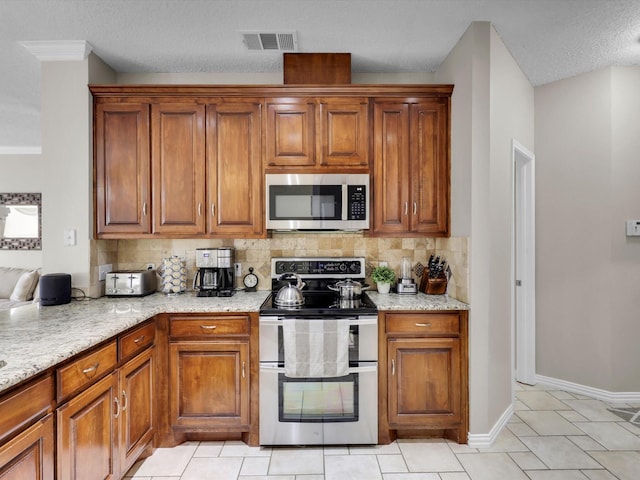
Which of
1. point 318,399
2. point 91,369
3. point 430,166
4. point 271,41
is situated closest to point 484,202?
point 430,166

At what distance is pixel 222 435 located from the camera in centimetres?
257

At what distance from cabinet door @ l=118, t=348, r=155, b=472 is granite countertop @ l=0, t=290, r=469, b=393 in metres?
0.26

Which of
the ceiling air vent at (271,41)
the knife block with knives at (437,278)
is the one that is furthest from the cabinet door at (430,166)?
the ceiling air vent at (271,41)

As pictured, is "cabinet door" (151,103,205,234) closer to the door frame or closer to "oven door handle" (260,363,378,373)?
"oven door handle" (260,363,378,373)

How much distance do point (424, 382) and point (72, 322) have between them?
2.11 m

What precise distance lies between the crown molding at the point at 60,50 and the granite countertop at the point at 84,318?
5.69 feet

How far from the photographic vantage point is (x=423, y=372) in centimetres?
251

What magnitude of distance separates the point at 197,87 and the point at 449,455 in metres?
3.00

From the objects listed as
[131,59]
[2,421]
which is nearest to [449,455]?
[2,421]

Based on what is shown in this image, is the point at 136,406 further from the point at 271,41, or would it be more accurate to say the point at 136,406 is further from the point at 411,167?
the point at 271,41

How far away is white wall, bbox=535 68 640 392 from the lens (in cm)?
312

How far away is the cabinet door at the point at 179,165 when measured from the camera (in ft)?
9.21

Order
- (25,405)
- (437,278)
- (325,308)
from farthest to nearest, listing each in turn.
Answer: (437,278)
(325,308)
(25,405)

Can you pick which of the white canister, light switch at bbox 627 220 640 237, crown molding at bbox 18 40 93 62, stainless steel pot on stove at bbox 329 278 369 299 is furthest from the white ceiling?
stainless steel pot on stove at bbox 329 278 369 299
